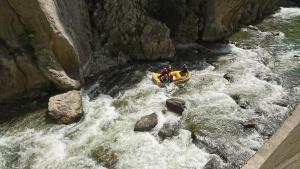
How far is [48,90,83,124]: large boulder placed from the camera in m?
14.2

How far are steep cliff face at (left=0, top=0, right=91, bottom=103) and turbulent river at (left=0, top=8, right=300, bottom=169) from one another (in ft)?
4.76

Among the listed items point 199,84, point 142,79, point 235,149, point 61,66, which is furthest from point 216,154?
point 61,66

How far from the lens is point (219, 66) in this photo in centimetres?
1839

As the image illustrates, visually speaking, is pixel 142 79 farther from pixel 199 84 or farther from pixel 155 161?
pixel 155 161

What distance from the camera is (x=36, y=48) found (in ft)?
50.0

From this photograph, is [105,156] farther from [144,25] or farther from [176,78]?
[144,25]

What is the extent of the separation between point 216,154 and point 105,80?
754 centimetres

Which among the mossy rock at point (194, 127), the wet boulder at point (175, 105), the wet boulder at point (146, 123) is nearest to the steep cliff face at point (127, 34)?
the wet boulder at point (175, 105)

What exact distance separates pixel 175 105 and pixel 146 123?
1.67m

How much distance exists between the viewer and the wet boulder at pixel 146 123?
44.2 feet

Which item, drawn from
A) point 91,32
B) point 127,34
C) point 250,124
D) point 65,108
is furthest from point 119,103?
point 250,124

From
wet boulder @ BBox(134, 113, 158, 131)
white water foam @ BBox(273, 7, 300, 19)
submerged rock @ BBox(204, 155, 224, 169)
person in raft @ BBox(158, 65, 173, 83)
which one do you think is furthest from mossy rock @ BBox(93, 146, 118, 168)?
white water foam @ BBox(273, 7, 300, 19)

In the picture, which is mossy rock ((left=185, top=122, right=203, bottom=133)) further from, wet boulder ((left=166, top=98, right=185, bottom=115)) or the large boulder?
the large boulder

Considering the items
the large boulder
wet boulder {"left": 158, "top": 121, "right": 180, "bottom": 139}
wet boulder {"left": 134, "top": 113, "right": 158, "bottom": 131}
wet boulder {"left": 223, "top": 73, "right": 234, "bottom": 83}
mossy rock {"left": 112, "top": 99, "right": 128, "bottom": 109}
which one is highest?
the large boulder
